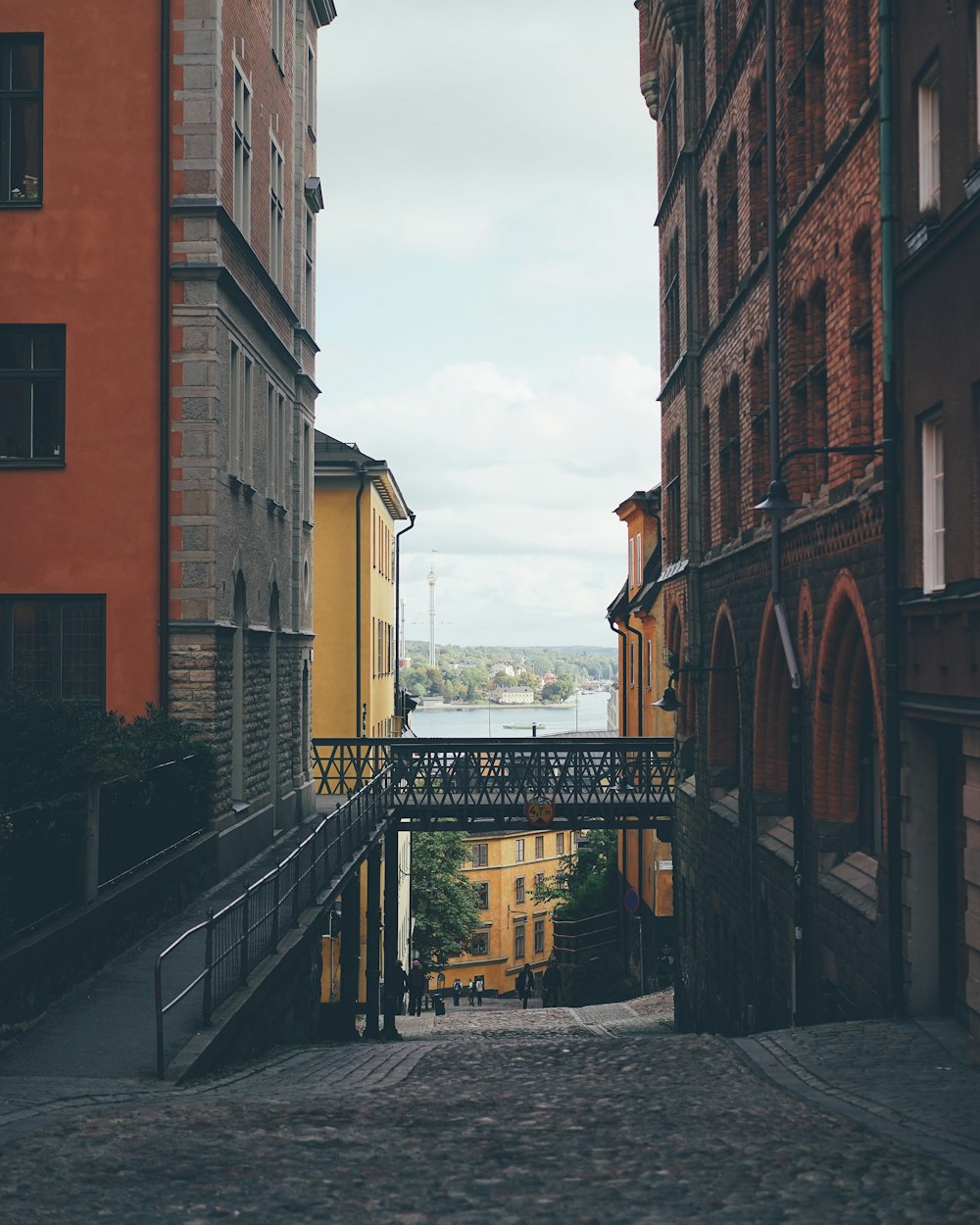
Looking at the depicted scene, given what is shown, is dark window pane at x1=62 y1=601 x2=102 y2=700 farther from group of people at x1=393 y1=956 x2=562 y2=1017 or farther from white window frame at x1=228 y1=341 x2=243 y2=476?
group of people at x1=393 y1=956 x2=562 y2=1017

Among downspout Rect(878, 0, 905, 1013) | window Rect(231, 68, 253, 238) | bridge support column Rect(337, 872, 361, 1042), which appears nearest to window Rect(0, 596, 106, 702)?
bridge support column Rect(337, 872, 361, 1042)

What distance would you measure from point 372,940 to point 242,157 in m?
14.9

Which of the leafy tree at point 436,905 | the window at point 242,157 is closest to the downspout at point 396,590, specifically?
the leafy tree at point 436,905

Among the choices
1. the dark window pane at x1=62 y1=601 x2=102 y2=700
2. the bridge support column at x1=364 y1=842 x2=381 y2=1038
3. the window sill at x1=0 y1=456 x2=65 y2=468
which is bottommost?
the bridge support column at x1=364 y1=842 x2=381 y2=1038

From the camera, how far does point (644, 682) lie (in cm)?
4341

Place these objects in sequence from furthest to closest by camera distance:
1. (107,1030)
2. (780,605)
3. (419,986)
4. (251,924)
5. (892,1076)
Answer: (419,986) < (780,605) < (251,924) < (107,1030) < (892,1076)

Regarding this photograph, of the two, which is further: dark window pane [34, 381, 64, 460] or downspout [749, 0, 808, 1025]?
dark window pane [34, 381, 64, 460]

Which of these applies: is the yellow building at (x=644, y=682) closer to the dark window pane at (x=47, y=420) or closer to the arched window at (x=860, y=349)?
the dark window pane at (x=47, y=420)

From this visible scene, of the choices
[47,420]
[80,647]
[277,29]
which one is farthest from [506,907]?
[47,420]

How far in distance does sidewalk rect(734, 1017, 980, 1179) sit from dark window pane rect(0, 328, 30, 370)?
14.0 metres

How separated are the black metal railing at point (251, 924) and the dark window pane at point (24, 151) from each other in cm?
1014

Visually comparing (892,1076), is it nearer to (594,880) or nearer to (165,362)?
(165,362)

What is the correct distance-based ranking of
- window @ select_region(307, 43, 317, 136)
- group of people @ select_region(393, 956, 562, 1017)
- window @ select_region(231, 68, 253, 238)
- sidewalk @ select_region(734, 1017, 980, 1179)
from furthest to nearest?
group of people @ select_region(393, 956, 562, 1017)
window @ select_region(307, 43, 317, 136)
window @ select_region(231, 68, 253, 238)
sidewalk @ select_region(734, 1017, 980, 1179)

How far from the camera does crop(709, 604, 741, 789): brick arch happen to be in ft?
82.9
